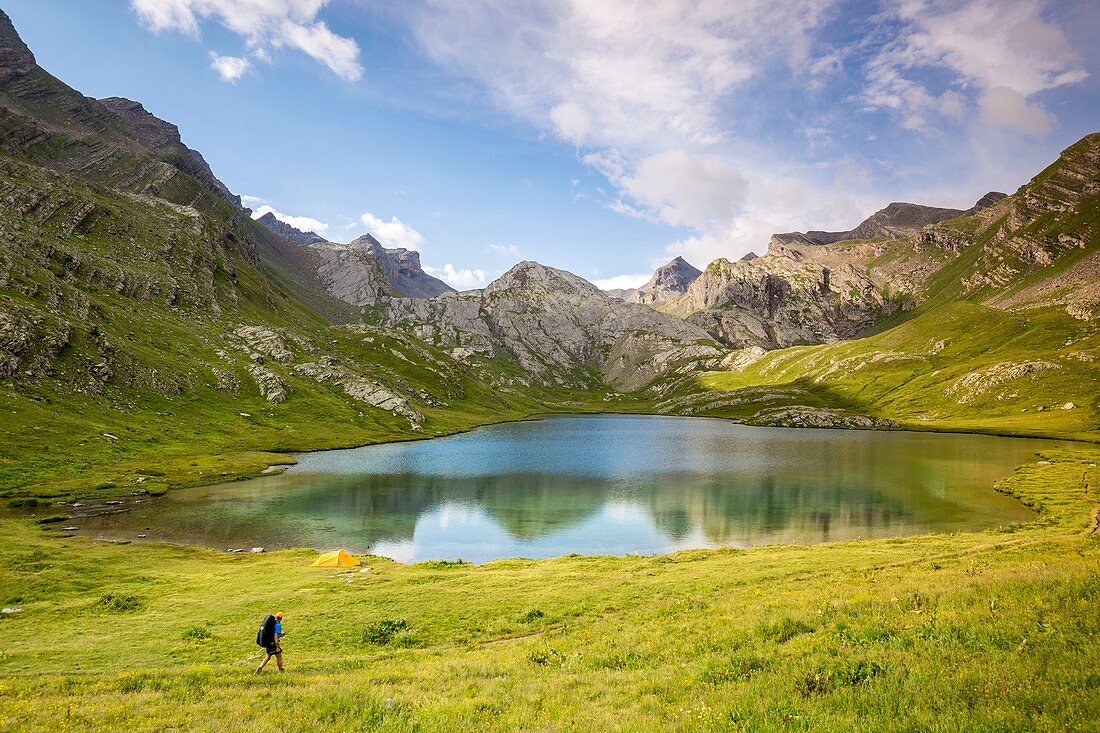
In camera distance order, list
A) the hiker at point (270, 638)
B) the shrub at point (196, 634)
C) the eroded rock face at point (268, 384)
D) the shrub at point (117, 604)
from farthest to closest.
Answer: the eroded rock face at point (268, 384) < the shrub at point (117, 604) < the shrub at point (196, 634) < the hiker at point (270, 638)

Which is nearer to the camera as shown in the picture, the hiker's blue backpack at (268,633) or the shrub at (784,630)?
the shrub at (784,630)

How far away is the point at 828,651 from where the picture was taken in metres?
15.3

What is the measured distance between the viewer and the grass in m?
12.0

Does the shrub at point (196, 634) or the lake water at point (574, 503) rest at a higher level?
the shrub at point (196, 634)

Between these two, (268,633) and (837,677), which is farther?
(268,633)

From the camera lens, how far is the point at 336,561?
44375mm

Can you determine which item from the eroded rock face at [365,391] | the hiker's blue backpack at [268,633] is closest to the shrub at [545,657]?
the hiker's blue backpack at [268,633]

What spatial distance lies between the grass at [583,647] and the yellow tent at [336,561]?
3.67 meters

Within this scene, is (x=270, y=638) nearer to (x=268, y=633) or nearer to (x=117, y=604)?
(x=268, y=633)

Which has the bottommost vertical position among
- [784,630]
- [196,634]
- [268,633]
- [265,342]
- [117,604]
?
[117,604]

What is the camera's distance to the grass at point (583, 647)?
1197 cm

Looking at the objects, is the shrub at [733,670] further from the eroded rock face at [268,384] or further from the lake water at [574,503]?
the eroded rock face at [268,384]

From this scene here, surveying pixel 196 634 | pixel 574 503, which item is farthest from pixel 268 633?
pixel 574 503

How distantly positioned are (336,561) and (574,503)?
136 feet
